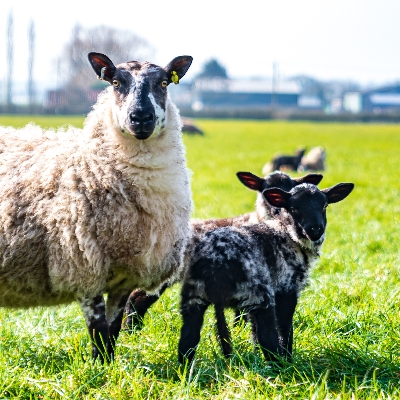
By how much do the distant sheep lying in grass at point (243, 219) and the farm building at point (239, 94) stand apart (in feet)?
370

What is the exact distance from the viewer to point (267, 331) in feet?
13.2

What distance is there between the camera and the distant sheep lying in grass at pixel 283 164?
1773cm

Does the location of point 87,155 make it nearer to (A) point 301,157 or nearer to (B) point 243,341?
(B) point 243,341

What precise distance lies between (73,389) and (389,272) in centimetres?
354

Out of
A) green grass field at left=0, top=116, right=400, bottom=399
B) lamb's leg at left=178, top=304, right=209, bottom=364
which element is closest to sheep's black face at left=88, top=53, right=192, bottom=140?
lamb's leg at left=178, top=304, right=209, bottom=364

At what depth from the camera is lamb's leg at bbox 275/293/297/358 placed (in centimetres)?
419

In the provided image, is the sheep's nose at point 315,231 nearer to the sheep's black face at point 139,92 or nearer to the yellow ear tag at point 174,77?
the sheep's black face at point 139,92

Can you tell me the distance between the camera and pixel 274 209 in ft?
17.9

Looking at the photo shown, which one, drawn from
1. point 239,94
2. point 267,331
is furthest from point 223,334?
point 239,94

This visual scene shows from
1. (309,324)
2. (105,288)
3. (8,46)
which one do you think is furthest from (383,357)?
(8,46)

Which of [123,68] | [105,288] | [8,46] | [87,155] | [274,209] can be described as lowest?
[105,288]

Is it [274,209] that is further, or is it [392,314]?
[274,209]

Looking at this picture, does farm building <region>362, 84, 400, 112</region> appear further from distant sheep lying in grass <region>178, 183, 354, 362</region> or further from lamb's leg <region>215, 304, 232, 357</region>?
lamb's leg <region>215, 304, 232, 357</region>

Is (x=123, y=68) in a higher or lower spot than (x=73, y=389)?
higher
